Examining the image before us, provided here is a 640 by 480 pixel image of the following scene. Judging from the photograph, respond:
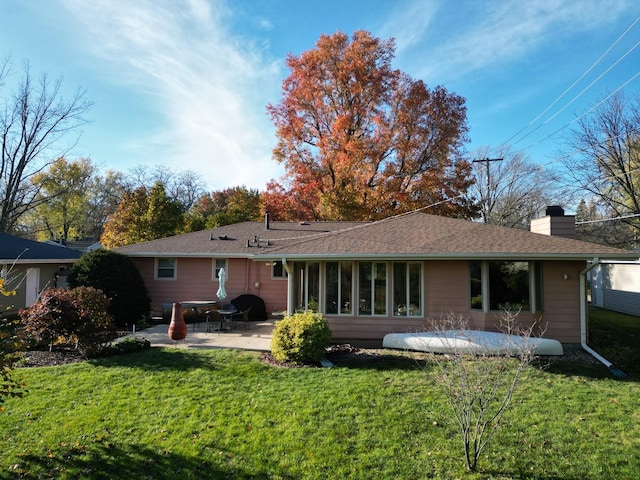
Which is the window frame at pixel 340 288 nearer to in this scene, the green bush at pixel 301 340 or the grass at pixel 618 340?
the green bush at pixel 301 340

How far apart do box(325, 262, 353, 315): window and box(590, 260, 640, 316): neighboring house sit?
13687 mm

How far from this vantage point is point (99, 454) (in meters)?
5.11

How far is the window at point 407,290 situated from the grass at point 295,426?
2490 millimetres

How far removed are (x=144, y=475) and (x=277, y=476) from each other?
5.21 ft

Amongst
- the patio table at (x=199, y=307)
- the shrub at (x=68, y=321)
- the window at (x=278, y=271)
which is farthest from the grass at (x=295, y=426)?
the window at (x=278, y=271)

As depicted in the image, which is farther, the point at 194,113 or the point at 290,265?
the point at 194,113

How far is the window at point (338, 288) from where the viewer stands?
10.8m

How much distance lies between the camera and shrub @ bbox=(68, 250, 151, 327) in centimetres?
1362

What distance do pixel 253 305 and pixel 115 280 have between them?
16.2 feet

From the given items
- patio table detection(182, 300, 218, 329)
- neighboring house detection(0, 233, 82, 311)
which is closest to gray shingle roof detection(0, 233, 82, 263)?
neighboring house detection(0, 233, 82, 311)

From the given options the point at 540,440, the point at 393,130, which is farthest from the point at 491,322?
the point at 393,130

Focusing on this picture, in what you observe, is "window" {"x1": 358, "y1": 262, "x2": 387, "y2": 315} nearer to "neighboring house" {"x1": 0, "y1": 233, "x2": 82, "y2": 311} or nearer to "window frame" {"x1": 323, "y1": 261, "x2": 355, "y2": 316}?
"window frame" {"x1": 323, "y1": 261, "x2": 355, "y2": 316}

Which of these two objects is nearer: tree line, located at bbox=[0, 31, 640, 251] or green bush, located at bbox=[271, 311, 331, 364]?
green bush, located at bbox=[271, 311, 331, 364]

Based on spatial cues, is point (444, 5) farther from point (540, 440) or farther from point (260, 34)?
point (540, 440)
